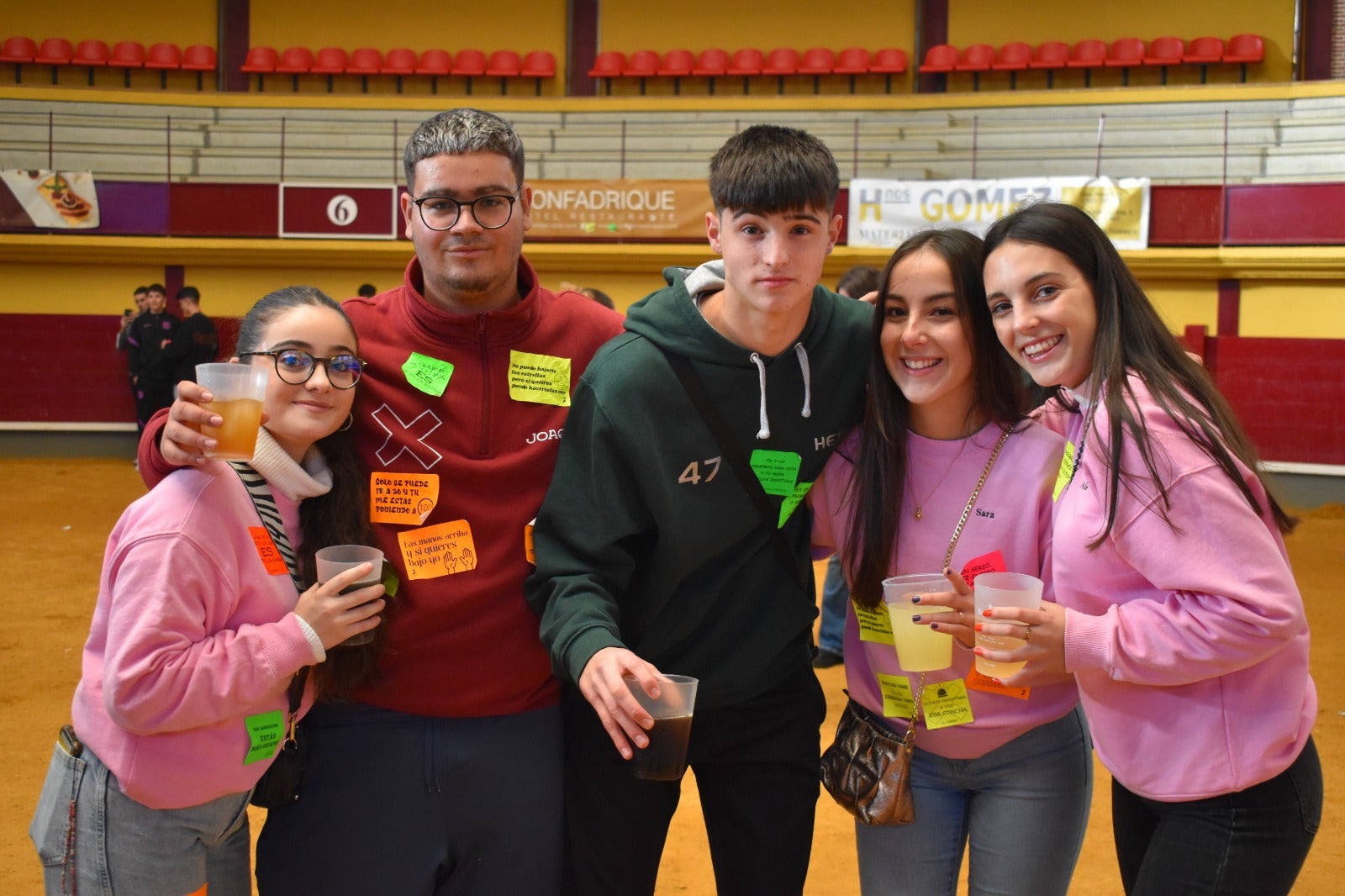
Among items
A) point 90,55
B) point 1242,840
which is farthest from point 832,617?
point 90,55

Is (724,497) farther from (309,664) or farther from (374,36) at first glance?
(374,36)

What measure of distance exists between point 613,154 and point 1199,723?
1290cm

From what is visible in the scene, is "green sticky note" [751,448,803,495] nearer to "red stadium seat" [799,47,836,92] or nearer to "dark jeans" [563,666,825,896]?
"dark jeans" [563,666,825,896]

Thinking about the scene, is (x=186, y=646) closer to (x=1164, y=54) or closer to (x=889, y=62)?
(x=889, y=62)

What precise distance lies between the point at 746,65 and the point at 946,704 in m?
14.0

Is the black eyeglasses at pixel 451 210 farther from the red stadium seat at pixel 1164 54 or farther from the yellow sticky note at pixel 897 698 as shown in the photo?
the red stadium seat at pixel 1164 54

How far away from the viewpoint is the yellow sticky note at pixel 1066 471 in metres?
1.97

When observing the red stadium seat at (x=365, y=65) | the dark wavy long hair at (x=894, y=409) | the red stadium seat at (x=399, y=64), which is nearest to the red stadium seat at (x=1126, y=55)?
the red stadium seat at (x=399, y=64)

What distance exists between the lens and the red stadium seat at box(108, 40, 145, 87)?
14984mm

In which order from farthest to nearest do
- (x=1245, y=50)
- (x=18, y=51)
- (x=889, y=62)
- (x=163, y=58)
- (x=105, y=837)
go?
(x=163, y=58) → (x=18, y=51) → (x=889, y=62) → (x=1245, y=50) → (x=105, y=837)

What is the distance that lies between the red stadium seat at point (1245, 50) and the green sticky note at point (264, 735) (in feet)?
48.1

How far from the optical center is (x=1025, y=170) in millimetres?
12672

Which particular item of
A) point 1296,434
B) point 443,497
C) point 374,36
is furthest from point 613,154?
point 443,497

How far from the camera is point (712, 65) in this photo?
49.0 ft
